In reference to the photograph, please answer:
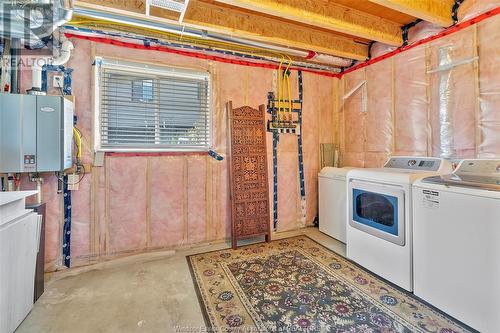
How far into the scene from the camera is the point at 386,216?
7.47 feet

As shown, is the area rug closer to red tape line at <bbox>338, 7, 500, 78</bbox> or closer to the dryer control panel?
the dryer control panel

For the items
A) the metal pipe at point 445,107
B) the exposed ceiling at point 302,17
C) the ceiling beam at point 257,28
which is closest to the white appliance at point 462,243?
the metal pipe at point 445,107

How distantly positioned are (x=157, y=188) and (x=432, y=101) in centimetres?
328

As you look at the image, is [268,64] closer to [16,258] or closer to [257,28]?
[257,28]

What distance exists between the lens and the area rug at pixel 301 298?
1712 mm

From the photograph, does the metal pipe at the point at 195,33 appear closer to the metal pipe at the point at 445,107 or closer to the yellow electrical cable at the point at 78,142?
the yellow electrical cable at the point at 78,142

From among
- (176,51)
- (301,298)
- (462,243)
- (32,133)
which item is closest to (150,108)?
(176,51)

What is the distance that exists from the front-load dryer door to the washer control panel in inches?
20.5

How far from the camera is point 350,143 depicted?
12.3 feet

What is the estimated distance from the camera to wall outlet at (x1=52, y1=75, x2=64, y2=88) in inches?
96.7

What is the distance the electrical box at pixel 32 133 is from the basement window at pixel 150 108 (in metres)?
0.46

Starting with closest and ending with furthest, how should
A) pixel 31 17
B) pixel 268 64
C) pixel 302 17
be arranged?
pixel 31 17 < pixel 302 17 < pixel 268 64

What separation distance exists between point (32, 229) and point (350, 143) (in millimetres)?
3846

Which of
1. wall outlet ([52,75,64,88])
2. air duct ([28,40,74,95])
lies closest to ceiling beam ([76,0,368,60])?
air duct ([28,40,74,95])
